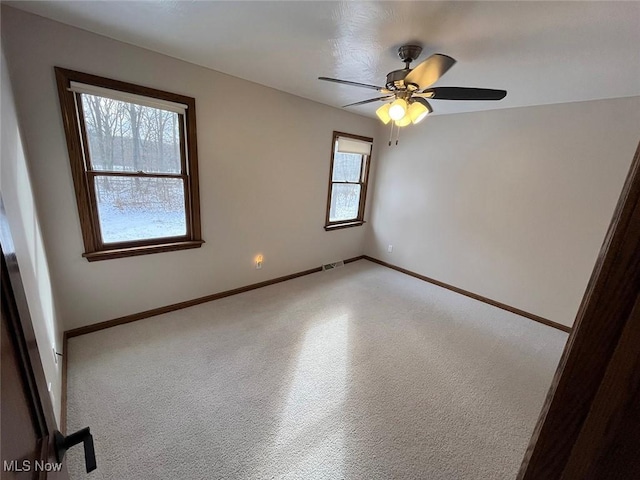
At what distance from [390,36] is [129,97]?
78.4 inches

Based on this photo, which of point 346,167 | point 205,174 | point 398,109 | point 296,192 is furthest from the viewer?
point 346,167

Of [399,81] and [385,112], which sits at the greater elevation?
[399,81]

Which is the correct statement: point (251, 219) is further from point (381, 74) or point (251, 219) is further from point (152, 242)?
point (381, 74)

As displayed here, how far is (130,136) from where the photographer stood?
2201 mm

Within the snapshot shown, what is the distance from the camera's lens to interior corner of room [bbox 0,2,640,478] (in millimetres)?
1783

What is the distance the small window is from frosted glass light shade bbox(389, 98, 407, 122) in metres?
1.96

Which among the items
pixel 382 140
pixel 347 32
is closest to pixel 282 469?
pixel 347 32

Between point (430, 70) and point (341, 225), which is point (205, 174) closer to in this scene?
point (430, 70)

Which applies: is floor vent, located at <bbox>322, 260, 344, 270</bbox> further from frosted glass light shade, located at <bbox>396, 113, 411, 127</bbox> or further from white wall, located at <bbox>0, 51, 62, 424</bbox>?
white wall, located at <bbox>0, 51, 62, 424</bbox>

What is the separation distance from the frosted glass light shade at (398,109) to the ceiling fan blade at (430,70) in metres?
0.12

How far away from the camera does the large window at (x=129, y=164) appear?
6.50ft

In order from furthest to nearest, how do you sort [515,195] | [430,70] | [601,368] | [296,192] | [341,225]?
[341,225] < [296,192] < [515,195] < [430,70] < [601,368]

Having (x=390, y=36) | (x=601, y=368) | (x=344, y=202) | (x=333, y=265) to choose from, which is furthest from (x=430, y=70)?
(x=333, y=265)

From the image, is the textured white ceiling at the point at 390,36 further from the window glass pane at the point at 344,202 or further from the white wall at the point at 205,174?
the window glass pane at the point at 344,202
